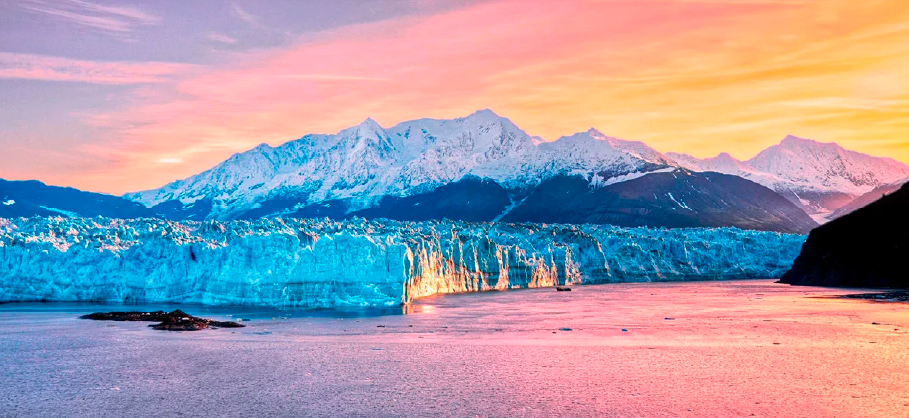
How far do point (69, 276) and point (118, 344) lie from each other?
30.0 meters

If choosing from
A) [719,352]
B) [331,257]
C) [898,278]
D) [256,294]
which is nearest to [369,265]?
[331,257]

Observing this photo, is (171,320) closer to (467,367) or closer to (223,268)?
(223,268)

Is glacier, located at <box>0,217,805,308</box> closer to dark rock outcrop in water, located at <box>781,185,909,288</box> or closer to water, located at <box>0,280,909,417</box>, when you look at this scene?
water, located at <box>0,280,909,417</box>

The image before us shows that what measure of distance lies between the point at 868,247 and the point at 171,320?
209ft

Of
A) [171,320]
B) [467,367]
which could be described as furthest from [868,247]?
[171,320]

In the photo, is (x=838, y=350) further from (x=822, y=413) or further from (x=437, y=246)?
(x=437, y=246)

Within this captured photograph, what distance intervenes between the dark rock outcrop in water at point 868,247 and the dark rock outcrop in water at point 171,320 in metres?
59.5

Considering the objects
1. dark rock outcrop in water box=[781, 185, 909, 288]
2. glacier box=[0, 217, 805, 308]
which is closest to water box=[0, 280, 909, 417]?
glacier box=[0, 217, 805, 308]

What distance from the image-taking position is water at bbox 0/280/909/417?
21.8 meters

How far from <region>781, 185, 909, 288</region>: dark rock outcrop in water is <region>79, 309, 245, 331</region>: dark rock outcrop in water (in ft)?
195

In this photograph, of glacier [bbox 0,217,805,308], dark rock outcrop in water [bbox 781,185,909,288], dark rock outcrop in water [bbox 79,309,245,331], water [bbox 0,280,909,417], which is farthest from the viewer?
dark rock outcrop in water [bbox 781,185,909,288]

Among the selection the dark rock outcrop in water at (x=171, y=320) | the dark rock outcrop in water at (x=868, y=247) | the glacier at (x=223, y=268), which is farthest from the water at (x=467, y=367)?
the dark rock outcrop in water at (x=868, y=247)

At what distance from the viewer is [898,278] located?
7019 centimetres

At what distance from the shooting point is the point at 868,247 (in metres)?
73.8
